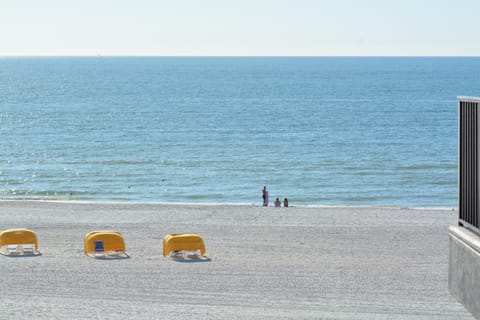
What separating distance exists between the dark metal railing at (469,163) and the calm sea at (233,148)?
Result: 29.3 m

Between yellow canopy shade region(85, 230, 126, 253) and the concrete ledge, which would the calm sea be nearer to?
yellow canopy shade region(85, 230, 126, 253)

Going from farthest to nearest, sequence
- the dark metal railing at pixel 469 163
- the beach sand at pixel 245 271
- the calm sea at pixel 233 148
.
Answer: the calm sea at pixel 233 148 < the beach sand at pixel 245 271 < the dark metal railing at pixel 469 163

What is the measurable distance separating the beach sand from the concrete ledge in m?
7.34

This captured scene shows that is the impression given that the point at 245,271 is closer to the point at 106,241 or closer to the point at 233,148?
the point at 106,241

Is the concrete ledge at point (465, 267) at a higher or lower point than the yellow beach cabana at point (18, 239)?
higher

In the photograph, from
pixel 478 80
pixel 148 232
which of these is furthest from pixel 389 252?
pixel 478 80

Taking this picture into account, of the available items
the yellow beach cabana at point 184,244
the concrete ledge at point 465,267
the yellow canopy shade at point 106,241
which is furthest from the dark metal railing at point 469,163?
the yellow canopy shade at point 106,241

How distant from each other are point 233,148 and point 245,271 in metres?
39.3

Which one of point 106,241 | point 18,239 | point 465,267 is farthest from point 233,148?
point 465,267

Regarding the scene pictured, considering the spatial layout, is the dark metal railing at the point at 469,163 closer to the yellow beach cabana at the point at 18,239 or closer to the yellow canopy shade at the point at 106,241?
the yellow canopy shade at the point at 106,241

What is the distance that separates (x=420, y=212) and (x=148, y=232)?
10.1 m

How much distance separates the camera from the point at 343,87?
13462cm

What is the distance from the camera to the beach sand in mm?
14805

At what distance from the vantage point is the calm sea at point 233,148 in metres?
39.7
